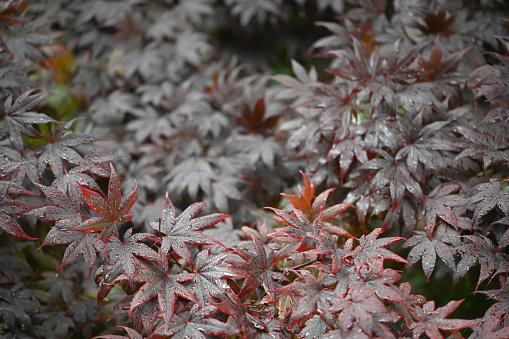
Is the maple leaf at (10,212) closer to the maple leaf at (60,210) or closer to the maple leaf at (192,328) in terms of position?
the maple leaf at (60,210)

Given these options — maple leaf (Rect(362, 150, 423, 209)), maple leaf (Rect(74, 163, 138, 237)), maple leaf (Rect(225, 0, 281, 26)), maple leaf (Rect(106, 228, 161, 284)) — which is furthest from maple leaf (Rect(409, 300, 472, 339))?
maple leaf (Rect(225, 0, 281, 26))

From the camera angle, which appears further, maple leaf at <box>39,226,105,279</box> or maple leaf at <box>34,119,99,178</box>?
maple leaf at <box>34,119,99,178</box>

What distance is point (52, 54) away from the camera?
371 cm

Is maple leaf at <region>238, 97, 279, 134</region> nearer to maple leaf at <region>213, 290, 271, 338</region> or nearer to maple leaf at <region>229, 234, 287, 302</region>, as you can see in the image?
maple leaf at <region>229, 234, 287, 302</region>

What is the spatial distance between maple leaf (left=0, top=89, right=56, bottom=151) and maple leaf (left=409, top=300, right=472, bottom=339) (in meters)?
1.78

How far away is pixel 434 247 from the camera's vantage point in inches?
62.7

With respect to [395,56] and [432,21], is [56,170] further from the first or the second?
[432,21]

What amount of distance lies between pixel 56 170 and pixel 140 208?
65 centimetres

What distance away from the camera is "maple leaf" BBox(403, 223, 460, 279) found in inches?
61.1

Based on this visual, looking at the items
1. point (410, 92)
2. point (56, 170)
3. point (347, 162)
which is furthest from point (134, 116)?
point (410, 92)

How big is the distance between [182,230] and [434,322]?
1019 millimetres

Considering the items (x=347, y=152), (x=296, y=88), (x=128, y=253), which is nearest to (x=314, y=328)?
(x=128, y=253)

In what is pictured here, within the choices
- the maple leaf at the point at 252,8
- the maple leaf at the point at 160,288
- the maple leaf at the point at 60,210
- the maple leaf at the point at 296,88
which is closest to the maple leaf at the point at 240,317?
the maple leaf at the point at 160,288

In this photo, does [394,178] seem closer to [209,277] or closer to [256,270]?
[256,270]
